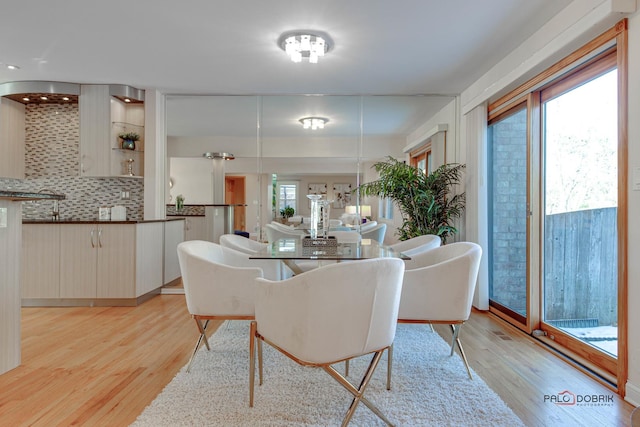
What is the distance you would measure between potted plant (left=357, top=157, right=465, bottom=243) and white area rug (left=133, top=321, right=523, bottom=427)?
1923 millimetres

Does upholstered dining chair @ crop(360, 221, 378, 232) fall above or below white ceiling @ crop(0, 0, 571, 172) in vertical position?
below

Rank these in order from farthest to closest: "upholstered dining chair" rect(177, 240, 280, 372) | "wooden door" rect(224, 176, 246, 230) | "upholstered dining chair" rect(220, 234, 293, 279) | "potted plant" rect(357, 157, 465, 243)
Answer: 1. "wooden door" rect(224, 176, 246, 230)
2. "potted plant" rect(357, 157, 465, 243)
3. "upholstered dining chair" rect(220, 234, 293, 279)
4. "upholstered dining chair" rect(177, 240, 280, 372)

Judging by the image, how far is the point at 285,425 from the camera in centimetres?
175

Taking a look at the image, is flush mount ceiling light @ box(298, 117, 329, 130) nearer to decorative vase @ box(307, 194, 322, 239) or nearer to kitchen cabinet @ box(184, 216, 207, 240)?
kitchen cabinet @ box(184, 216, 207, 240)

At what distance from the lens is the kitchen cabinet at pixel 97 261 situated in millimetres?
3936

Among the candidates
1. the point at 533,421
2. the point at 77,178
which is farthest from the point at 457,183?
the point at 77,178

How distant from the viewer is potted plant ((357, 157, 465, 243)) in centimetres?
429

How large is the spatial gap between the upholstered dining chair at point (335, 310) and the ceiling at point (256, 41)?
1.95m

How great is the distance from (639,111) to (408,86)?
2675mm

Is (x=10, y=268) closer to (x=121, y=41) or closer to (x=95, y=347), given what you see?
(x=95, y=347)

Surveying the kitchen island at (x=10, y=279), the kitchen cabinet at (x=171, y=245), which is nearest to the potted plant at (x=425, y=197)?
the kitchen cabinet at (x=171, y=245)

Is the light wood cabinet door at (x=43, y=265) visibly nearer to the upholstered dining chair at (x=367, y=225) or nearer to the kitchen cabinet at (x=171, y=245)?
the kitchen cabinet at (x=171, y=245)

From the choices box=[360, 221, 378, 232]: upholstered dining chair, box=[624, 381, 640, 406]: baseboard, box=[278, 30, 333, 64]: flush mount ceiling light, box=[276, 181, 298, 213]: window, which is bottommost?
box=[624, 381, 640, 406]: baseboard

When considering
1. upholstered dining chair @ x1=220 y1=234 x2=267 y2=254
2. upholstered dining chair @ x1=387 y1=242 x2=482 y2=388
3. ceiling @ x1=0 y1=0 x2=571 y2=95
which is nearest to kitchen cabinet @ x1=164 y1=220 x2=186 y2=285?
upholstered dining chair @ x1=220 y1=234 x2=267 y2=254
